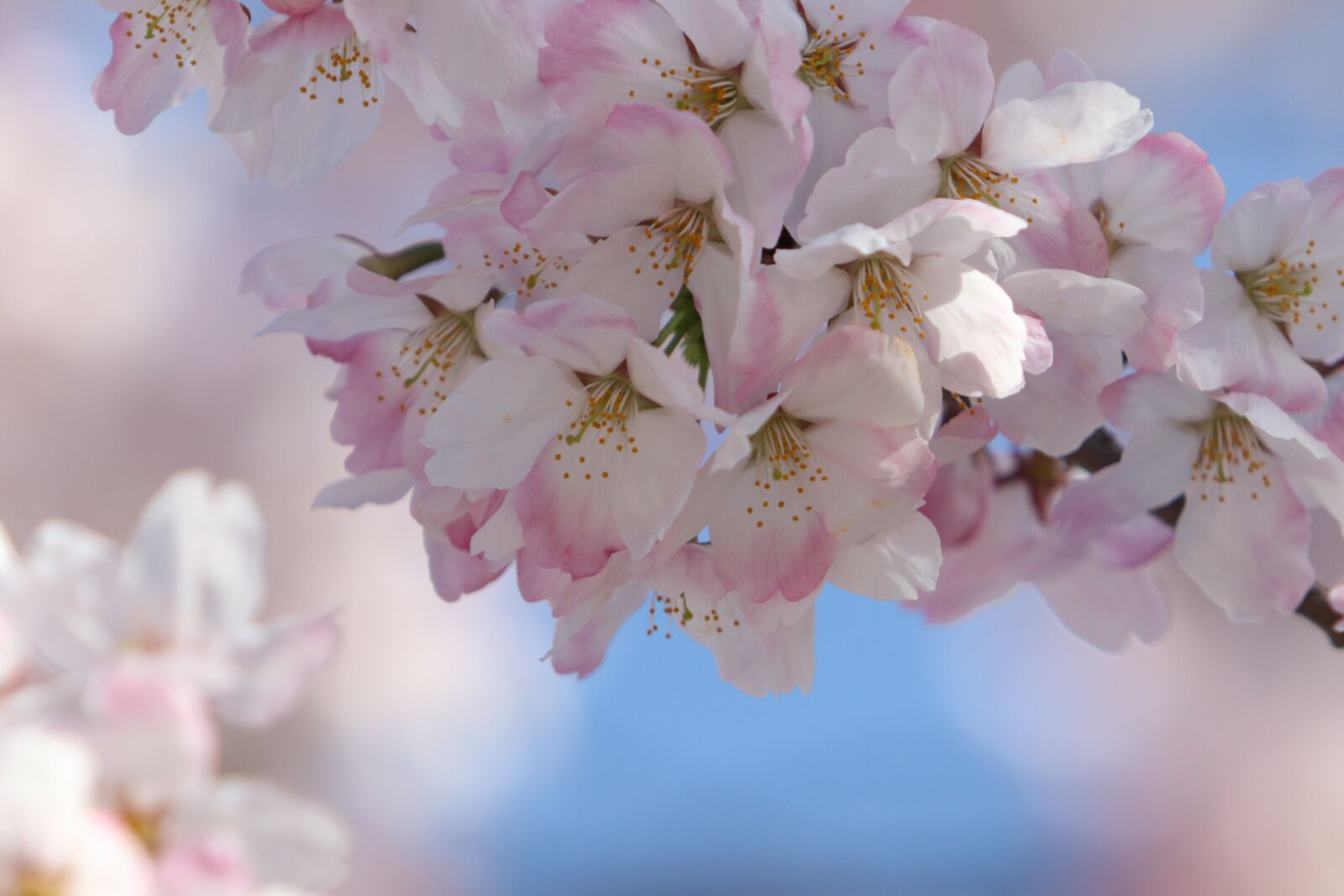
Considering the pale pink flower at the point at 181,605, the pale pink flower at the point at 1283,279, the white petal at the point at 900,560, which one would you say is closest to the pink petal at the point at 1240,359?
the pale pink flower at the point at 1283,279

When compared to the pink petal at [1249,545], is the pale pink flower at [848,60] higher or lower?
higher

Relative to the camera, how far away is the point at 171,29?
0.47 m

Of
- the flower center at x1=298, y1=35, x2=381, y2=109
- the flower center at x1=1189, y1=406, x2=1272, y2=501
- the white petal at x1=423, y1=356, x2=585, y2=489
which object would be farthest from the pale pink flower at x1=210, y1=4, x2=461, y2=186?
the flower center at x1=1189, y1=406, x2=1272, y2=501

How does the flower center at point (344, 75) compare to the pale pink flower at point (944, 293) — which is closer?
the pale pink flower at point (944, 293)

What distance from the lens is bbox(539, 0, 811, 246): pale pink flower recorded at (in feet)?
1.25

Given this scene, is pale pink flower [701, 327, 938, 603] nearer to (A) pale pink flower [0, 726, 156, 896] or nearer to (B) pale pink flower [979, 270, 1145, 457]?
(B) pale pink flower [979, 270, 1145, 457]

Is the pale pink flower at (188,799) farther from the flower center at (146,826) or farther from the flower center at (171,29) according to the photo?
the flower center at (171,29)

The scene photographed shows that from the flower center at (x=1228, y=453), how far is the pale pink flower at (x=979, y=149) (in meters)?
0.11

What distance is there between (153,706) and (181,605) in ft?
0.15

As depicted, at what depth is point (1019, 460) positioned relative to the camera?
63 cm

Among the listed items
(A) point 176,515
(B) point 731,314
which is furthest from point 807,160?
(A) point 176,515

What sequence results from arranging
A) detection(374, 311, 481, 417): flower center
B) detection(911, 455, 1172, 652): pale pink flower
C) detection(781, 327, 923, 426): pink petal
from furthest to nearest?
detection(911, 455, 1172, 652): pale pink flower
detection(374, 311, 481, 417): flower center
detection(781, 327, 923, 426): pink petal

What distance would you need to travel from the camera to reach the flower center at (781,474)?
41 cm

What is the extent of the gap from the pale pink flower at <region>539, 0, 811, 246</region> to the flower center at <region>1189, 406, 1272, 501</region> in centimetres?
23
